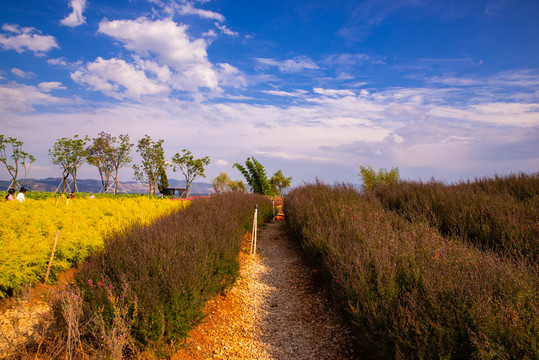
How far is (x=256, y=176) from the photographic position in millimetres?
31281

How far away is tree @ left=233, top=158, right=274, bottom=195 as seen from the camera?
30719mm

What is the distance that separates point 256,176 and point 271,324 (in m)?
26.6

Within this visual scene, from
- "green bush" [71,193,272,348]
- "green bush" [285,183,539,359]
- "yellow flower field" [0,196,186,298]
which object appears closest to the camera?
"green bush" [285,183,539,359]

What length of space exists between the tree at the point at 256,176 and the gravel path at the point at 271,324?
23.4 meters

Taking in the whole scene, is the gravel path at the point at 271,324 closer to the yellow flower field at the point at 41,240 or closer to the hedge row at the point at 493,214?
the yellow flower field at the point at 41,240

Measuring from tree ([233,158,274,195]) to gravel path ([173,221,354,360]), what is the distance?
76.7 feet

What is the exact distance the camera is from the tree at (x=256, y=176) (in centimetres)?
3072

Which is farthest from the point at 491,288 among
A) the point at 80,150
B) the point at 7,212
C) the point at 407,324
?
the point at 80,150

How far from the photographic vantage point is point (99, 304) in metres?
3.15

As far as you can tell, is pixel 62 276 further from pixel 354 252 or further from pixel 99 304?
pixel 354 252

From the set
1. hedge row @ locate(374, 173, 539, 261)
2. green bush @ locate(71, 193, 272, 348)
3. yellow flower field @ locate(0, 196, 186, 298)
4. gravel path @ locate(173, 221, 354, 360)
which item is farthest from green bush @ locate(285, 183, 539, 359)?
yellow flower field @ locate(0, 196, 186, 298)

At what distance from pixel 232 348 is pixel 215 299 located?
1.38 meters

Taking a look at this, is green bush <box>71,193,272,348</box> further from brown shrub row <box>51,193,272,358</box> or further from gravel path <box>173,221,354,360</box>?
gravel path <box>173,221,354,360</box>

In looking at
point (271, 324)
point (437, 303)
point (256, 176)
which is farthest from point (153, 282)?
point (256, 176)
